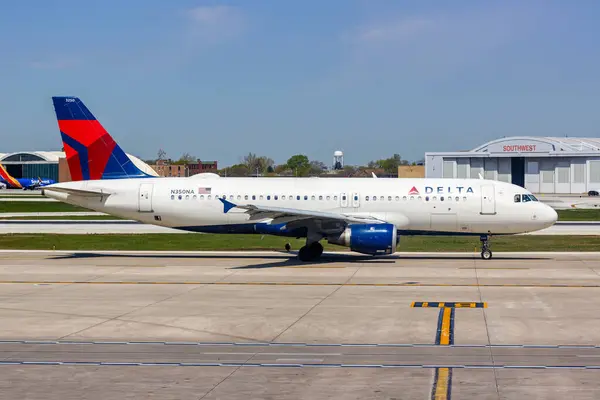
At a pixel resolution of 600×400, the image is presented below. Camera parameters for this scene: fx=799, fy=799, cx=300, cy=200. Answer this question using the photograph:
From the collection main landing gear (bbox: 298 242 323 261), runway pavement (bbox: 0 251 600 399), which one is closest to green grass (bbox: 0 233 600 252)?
main landing gear (bbox: 298 242 323 261)

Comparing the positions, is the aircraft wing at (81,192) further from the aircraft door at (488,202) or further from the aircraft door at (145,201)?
the aircraft door at (488,202)

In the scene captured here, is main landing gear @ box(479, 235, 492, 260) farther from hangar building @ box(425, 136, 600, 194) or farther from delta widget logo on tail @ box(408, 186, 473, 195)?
hangar building @ box(425, 136, 600, 194)

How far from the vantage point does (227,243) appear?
163 ft

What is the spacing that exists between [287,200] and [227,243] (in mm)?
10213

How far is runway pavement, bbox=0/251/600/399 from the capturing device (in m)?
16.1

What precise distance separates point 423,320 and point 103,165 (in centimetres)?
2363

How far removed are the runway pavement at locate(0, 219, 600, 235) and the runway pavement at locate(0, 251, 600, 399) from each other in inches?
807

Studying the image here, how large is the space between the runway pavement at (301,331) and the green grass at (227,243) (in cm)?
897

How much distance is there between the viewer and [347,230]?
122 ft

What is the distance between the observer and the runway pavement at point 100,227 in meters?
58.1

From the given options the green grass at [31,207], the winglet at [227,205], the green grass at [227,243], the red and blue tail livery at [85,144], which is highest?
the red and blue tail livery at [85,144]

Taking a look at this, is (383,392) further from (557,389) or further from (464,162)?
(464,162)

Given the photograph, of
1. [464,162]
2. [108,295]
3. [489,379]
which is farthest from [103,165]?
[464,162]

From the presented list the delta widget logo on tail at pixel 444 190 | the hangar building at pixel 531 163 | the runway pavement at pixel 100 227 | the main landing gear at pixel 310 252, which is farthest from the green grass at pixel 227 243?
the hangar building at pixel 531 163
